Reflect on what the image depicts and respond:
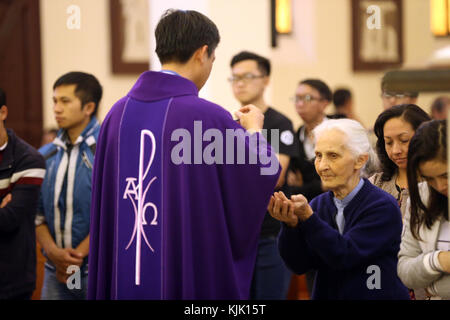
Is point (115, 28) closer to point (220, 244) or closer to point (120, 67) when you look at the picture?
point (120, 67)

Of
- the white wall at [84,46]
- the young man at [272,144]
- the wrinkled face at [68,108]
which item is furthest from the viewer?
the white wall at [84,46]

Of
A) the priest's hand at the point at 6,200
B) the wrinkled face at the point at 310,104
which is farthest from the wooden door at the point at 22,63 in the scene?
the priest's hand at the point at 6,200

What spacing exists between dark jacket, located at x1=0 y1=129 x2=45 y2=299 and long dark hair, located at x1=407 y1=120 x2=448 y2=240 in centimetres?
159

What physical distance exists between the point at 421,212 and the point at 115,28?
17.9ft

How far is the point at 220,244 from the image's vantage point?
7.20ft

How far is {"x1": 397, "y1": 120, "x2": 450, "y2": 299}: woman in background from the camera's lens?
6.89ft

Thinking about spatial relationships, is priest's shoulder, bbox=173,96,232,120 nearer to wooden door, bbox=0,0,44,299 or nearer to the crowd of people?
the crowd of people

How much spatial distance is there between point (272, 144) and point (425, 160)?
1714 millimetres

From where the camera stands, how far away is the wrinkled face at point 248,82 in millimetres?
3961

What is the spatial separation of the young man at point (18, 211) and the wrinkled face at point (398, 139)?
146cm

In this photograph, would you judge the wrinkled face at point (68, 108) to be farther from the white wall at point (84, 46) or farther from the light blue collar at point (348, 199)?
the white wall at point (84, 46)

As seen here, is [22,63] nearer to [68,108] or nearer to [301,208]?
[68,108]

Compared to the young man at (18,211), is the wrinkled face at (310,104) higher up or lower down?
higher up

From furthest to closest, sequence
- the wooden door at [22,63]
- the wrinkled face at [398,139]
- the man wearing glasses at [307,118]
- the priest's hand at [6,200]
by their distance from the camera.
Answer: the wooden door at [22,63] → the man wearing glasses at [307,118] → the priest's hand at [6,200] → the wrinkled face at [398,139]
